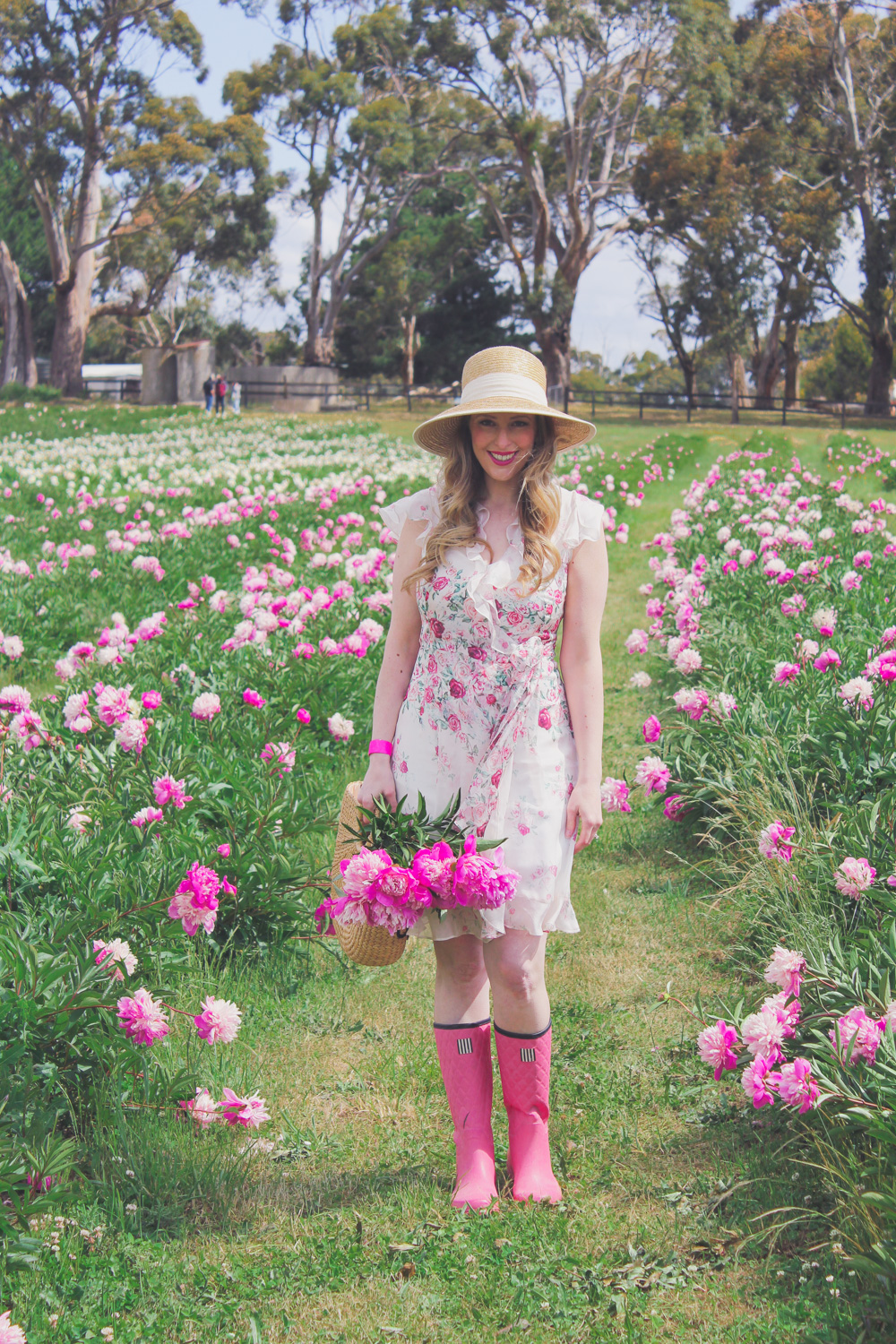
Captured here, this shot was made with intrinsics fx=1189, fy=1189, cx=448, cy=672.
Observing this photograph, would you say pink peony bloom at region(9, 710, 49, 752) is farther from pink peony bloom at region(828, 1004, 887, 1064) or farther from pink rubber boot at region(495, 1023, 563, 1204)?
pink peony bloom at region(828, 1004, 887, 1064)

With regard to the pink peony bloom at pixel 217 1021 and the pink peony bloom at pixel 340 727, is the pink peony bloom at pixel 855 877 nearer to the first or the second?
the pink peony bloom at pixel 217 1021

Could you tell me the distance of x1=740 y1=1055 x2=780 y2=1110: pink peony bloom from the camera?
2.59 meters

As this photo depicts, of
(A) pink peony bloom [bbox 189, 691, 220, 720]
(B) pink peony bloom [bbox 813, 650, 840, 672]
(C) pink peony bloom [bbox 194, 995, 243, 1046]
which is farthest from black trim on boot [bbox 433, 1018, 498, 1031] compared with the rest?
(B) pink peony bloom [bbox 813, 650, 840, 672]

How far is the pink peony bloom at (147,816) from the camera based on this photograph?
12.2 ft

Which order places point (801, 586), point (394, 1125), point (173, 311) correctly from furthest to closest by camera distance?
point (173, 311) < point (801, 586) < point (394, 1125)

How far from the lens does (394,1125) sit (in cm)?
329

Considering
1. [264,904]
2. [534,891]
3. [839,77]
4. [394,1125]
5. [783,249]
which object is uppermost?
[839,77]

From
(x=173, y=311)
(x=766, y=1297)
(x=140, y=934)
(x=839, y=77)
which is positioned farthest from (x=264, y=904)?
(x=173, y=311)

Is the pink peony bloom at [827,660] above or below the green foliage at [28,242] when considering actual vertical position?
below

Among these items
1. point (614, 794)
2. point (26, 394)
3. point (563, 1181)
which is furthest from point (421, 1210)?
point (26, 394)

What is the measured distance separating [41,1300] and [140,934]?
3.99 feet

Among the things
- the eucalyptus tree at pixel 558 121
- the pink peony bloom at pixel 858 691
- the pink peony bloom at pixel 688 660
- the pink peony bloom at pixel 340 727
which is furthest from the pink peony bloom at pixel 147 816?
the eucalyptus tree at pixel 558 121

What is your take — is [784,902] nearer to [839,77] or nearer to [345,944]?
[345,944]

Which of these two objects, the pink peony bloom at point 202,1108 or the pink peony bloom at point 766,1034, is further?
the pink peony bloom at point 202,1108
